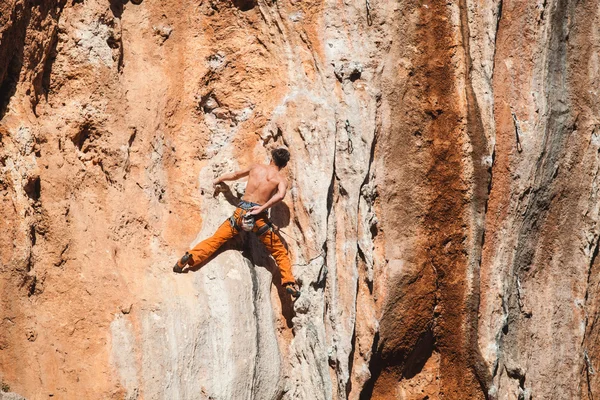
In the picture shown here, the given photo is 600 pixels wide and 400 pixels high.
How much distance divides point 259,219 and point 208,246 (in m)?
0.50

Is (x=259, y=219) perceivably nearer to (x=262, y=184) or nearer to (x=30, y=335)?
(x=262, y=184)

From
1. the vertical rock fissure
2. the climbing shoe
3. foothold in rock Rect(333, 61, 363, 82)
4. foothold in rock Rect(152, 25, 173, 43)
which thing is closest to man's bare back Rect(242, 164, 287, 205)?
the climbing shoe

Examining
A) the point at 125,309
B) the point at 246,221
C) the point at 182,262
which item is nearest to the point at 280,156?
the point at 246,221

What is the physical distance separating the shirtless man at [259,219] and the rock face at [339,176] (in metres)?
0.16

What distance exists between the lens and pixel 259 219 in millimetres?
6438

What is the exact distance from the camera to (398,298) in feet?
23.1

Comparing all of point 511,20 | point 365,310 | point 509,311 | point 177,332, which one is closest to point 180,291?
point 177,332

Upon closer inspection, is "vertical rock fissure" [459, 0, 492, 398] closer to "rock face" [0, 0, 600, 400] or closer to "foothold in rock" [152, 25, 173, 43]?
"rock face" [0, 0, 600, 400]

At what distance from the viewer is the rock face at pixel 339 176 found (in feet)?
20.3

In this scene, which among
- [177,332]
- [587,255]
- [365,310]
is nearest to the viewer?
[177,332]

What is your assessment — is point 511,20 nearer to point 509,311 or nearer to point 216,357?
point 509,311

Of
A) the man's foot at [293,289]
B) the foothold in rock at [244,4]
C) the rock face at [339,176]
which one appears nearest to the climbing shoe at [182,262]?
the rock face at [339,176]

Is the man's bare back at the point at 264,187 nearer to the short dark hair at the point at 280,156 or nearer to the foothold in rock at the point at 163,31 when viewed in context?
the short dark hair at the point at 280,156

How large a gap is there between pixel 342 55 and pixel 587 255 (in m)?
3.27
